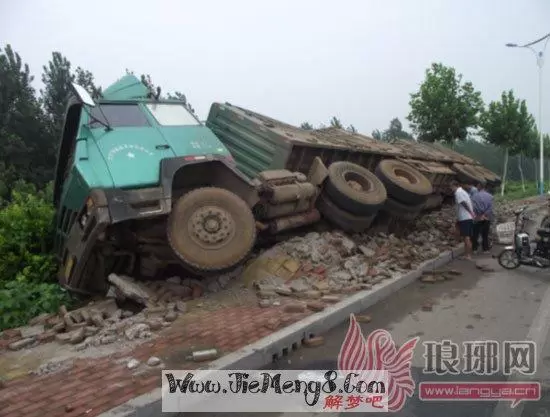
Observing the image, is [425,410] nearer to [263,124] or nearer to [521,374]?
[521,374]

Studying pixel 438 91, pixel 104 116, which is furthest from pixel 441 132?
pixel 104 116

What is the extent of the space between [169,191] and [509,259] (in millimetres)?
5284

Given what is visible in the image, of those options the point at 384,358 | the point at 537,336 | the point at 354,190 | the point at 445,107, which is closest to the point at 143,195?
the point at 384,358

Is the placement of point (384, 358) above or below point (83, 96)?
below

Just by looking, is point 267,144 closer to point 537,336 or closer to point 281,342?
point 281,342

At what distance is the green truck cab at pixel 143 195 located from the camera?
4988 millimetres

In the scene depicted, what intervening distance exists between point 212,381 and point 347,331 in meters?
1.67

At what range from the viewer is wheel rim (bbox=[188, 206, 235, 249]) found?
531cm

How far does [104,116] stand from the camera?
18.4 ft

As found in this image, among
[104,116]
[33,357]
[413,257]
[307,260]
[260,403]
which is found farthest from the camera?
[413,257]

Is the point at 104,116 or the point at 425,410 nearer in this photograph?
→ the point at 425,410

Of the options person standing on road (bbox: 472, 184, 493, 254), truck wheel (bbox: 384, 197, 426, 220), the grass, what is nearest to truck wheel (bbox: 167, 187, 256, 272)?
truck wheel (bbox: 384, 197, 426, 220)

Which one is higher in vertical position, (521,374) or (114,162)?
(114,162)

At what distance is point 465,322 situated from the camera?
4.80m
